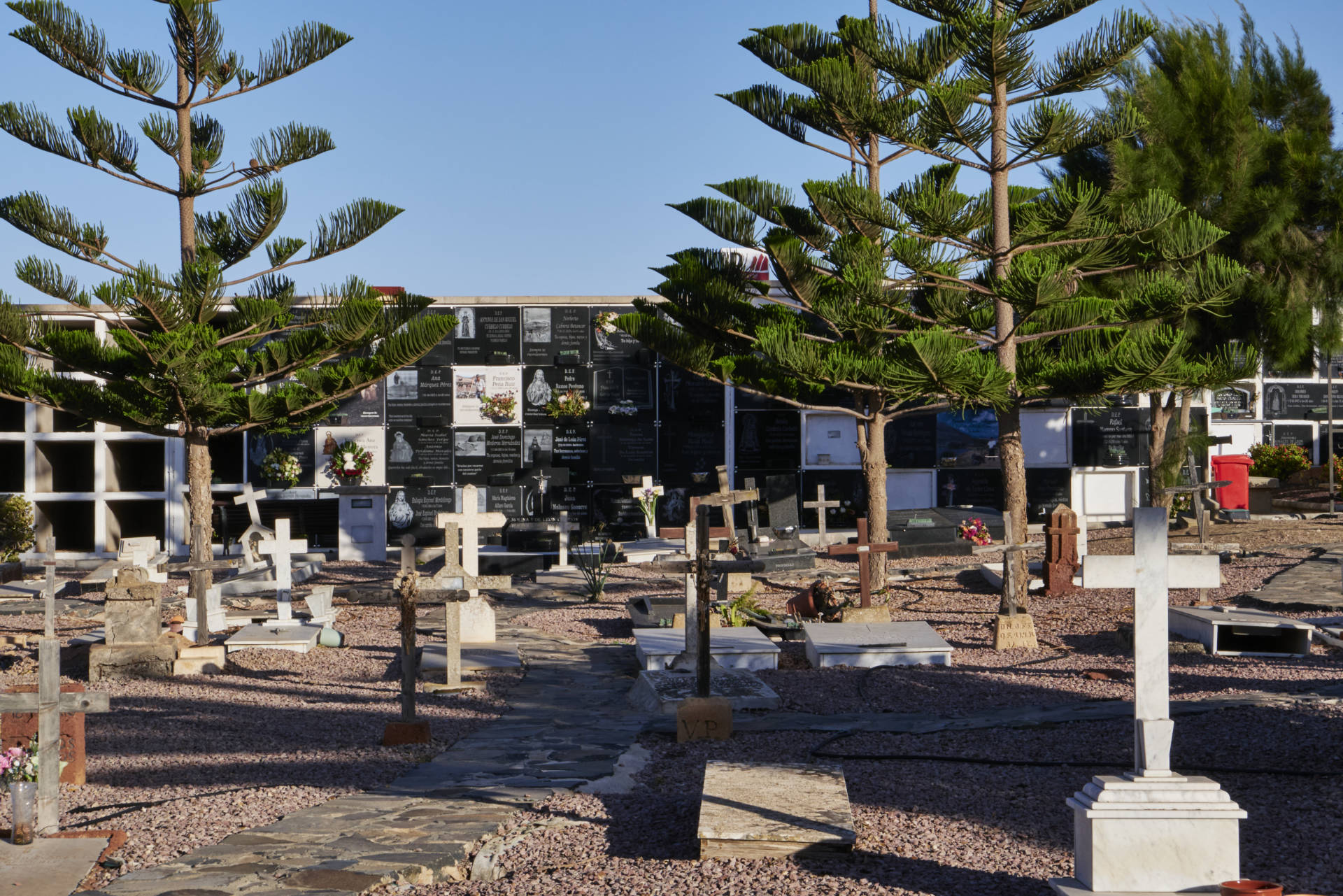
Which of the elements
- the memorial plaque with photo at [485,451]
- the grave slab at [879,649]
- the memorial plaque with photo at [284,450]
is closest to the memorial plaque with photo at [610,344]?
the memorial plaque with photo at [485,451]

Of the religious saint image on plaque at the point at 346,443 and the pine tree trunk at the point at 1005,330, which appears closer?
the pine tree trunk at the point at 1005,330

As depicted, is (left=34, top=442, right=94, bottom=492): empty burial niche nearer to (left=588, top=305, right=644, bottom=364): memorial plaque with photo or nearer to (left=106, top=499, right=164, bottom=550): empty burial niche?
(left=106, top=499, right=164, bottom=550): empty burial niche

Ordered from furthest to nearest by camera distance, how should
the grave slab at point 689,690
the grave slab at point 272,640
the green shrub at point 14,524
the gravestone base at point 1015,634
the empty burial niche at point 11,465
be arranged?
the empty burial niche at point 11,465 < the green shrub at point 14,524 < the grave slab at point 272,640 < the gravestone base at point 1015,634 < the grave slab at point 689,690

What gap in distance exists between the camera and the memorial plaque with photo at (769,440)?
15156mm

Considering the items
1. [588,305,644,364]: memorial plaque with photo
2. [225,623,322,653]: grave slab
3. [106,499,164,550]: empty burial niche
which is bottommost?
[225,623,322,653]: grave slab

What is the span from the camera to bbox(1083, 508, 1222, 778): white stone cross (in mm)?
2896

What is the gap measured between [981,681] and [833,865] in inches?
132

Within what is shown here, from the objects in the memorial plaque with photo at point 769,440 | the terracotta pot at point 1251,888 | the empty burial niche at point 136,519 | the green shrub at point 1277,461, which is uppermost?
the memorial plaque with photo at point 769,440

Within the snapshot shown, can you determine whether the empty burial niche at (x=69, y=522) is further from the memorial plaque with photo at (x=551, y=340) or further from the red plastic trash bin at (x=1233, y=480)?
the red plastic trash bin at (x=1233, y=480)

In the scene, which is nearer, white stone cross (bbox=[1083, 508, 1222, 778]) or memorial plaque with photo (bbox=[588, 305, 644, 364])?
white stone cross (bbox=[1083, 508, 1222, 778])

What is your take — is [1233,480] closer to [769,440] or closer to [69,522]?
[769,440]

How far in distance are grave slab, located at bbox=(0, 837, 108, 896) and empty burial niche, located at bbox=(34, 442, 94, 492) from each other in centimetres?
1217

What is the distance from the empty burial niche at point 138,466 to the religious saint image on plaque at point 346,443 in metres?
1.95

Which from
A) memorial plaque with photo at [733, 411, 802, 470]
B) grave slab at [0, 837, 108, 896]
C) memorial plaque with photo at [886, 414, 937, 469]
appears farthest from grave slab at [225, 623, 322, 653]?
memorial plaque with photo at [886, 414, 937, 469]
